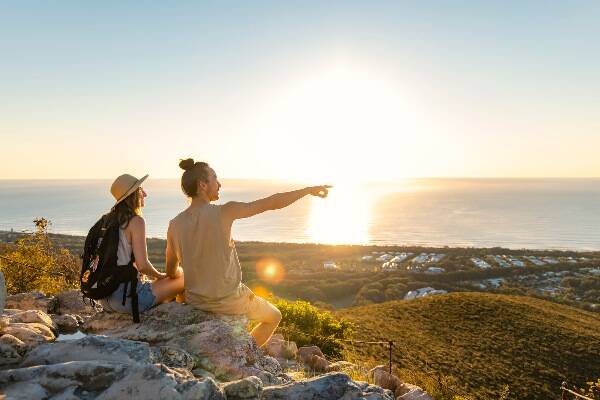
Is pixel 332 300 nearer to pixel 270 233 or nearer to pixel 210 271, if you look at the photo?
pixel 210 271

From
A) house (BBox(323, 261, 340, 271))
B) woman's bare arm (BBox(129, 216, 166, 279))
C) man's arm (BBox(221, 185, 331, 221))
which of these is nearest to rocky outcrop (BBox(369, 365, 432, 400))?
man's arm (BBox(221, 185, 331, 221))

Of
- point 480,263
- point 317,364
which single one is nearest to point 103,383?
point 317,364

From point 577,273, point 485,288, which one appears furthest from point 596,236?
point 485,288

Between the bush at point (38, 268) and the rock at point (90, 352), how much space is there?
773cm

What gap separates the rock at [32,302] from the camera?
23.0 feet

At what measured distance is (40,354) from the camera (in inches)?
130

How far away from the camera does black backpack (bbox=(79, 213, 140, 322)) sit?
16.0 ft

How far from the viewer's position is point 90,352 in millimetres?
3242

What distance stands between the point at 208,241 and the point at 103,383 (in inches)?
80.9

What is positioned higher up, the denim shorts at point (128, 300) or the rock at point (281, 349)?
the denim shorts at point (128, 300)

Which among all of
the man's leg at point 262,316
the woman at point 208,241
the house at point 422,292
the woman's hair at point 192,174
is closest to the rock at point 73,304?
the woman at point 208,241

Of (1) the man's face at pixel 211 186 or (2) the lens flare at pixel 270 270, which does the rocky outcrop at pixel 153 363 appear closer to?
(1) the man's face at pixel 211 186

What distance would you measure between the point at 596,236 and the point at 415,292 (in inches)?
3526

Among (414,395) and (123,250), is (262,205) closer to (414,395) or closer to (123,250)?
(123,250)
